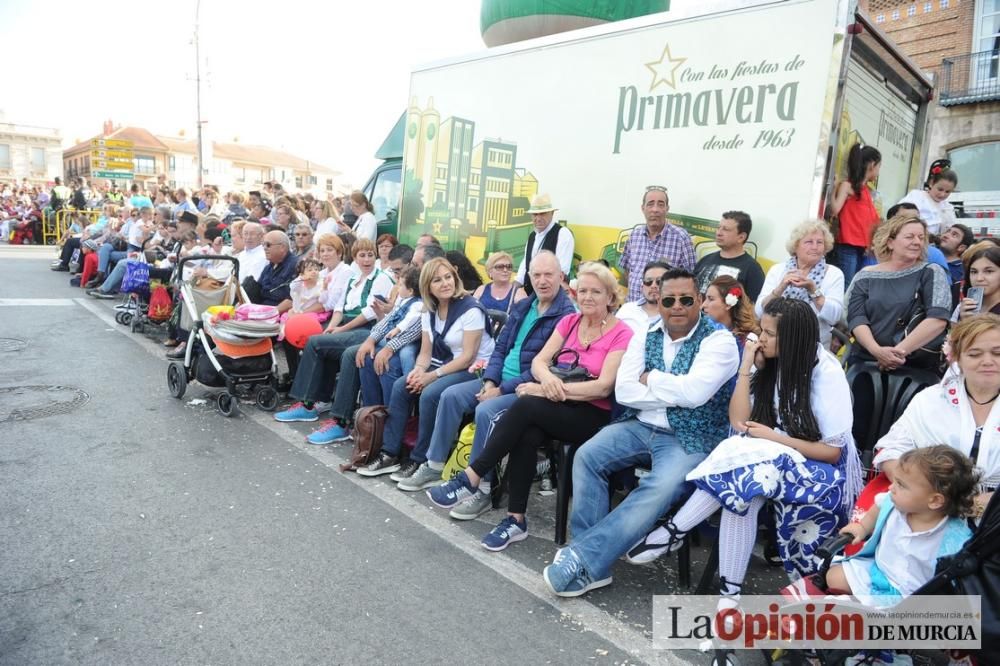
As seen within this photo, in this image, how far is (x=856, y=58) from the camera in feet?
15.0

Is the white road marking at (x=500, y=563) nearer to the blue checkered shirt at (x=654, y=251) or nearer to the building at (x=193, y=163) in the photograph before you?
the blue checkered shirt at (x=654, y=251)

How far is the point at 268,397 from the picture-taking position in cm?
596

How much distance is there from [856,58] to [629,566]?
3.89m

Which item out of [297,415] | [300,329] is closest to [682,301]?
[297,415]

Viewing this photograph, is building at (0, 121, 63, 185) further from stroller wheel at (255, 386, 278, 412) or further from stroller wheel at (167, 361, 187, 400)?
stroller wheel at (255, 386, 278, 412)

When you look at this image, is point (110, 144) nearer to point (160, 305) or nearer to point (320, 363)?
point (160, 305)

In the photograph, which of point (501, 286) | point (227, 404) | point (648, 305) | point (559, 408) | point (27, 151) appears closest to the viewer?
point (559, 408)

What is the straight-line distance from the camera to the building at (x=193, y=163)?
67312mm

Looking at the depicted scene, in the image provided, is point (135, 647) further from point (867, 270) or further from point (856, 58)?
point (856, 58)

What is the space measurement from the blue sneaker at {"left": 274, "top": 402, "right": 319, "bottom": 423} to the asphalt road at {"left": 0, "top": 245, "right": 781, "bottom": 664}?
0.29 meters

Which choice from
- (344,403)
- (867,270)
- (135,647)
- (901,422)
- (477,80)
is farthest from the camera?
(477,80)

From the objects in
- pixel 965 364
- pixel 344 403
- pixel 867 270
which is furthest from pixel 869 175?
pixel 344 403

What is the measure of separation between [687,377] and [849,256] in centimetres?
263

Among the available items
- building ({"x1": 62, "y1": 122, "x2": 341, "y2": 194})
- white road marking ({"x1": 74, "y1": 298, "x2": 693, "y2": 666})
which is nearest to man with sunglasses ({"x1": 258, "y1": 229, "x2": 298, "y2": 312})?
white road marking ({"x1": 74, "y1": 298, "x2": 693, "y2": 666})
